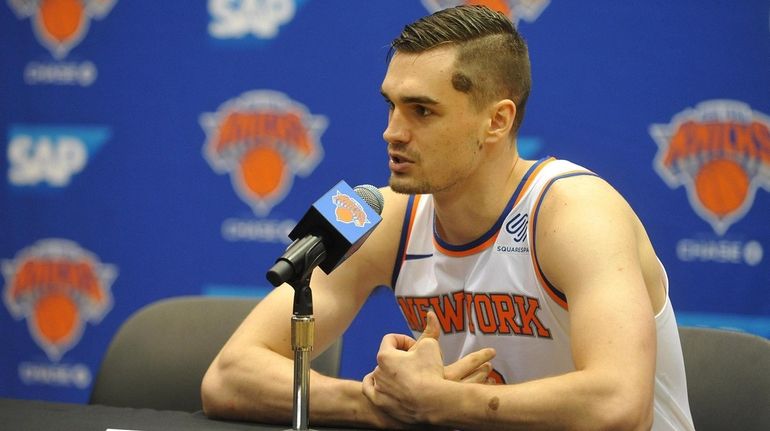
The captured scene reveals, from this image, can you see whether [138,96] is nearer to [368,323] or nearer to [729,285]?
[368,323]

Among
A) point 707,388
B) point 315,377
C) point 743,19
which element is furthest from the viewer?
point 743,19

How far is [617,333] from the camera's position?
1660mm

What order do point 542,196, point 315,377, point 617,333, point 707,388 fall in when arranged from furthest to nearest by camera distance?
point 707,388 → point 542,196 → point 315,377 → point 617,333

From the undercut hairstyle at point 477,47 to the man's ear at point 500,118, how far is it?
0.02 metres

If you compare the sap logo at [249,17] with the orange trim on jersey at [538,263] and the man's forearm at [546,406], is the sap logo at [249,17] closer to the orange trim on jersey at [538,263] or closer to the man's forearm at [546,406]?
the orange trim on jersey at [538,263]

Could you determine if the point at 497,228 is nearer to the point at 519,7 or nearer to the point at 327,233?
the point at 327,233

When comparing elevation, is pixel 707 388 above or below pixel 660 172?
below

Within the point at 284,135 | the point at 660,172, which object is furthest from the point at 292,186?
the point at 660,172

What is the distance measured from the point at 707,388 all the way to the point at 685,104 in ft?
3.62

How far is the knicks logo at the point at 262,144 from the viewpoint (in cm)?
336

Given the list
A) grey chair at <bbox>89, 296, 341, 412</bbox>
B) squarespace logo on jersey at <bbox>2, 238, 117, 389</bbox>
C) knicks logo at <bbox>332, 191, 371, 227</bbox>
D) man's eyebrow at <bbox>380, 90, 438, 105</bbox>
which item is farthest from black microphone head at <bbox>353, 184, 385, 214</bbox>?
squarespace logo on jersey at <bbox>2, 238, 117, 389</bbox>

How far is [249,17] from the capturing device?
11.1 ft

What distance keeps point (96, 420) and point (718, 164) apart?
1986 mm

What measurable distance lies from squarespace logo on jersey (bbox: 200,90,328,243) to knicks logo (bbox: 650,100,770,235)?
115 cm
